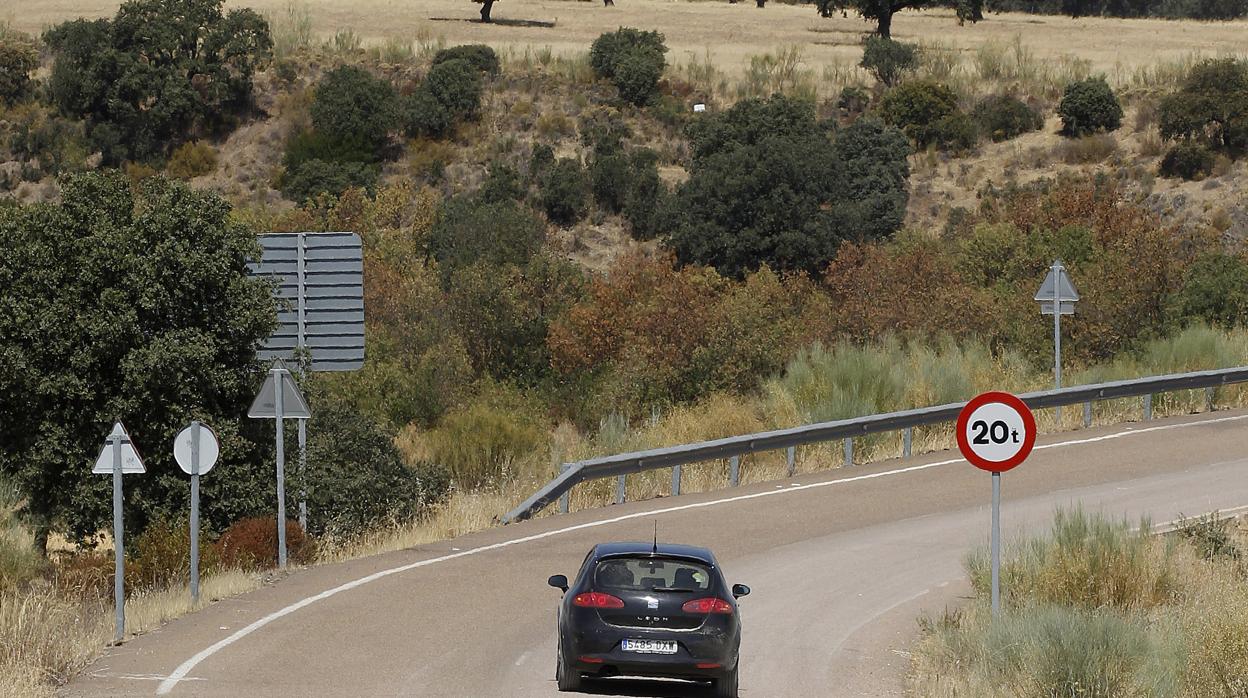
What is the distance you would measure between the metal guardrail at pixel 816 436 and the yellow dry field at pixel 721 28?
4964 centimetres

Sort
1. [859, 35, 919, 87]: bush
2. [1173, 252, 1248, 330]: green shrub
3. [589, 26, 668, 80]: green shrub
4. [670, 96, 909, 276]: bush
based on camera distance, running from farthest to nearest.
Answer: [589, 26, 668, 80]: green shrub < [859, 35, 919, 87]: bush < [670, 96, 909, 276]: bush < [1173, 252, 1248, 330]: green shrub

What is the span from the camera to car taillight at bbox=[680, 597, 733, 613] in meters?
13.2

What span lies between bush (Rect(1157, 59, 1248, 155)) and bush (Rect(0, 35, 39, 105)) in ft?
159

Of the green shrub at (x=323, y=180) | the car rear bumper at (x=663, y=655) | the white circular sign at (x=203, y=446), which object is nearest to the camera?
the car rear bumper at (x=663, y=655)

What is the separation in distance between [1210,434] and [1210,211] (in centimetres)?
3557

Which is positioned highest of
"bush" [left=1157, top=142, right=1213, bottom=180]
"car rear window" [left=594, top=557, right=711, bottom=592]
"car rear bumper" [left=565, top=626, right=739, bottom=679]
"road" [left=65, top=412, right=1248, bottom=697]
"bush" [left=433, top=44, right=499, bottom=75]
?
"bush" [left=433, top=44, right=499, bottom=75]

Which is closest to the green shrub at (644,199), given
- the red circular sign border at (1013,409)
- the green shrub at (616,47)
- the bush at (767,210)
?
the bush at (767,210)

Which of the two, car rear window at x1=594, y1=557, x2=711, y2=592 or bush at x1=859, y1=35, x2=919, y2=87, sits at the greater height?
bush at x1=859, y1=35, x2=919, y2=87

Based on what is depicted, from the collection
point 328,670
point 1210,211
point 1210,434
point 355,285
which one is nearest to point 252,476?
point 355,285

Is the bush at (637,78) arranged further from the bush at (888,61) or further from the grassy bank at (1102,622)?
the grassy bank at (1102,622)

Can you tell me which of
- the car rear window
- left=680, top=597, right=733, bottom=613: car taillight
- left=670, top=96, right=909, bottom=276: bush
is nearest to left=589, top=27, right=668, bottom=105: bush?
left=670, top=96, right=909, bottom=276: bush

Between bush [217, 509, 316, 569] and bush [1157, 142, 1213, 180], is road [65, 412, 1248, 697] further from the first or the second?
bush [1157, 142, 1213, 180]

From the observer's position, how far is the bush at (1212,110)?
66.4 meters

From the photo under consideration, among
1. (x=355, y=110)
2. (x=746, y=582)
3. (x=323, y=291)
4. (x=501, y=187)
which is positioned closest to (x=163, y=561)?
(x=323, y=291)
